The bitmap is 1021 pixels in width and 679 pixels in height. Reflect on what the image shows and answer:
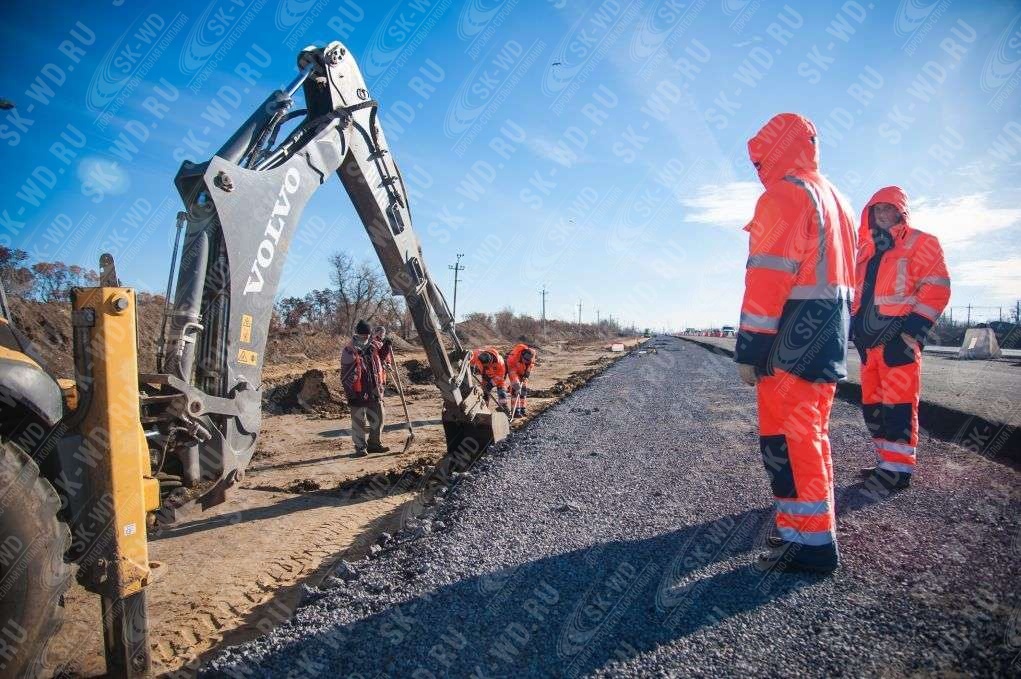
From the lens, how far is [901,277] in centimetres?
437

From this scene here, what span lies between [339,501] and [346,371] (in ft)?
7.95

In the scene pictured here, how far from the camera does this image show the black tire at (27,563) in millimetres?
1745

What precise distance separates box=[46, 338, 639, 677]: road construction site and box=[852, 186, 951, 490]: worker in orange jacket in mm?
4039

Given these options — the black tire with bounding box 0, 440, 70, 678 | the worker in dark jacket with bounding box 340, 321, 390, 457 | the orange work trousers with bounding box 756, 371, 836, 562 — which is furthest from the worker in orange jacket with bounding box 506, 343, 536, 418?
the black tire with bounding box 0, 440, 70, 678

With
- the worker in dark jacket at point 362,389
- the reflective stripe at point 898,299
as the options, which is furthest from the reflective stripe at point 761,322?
the worker in dark jacket at point 362,389

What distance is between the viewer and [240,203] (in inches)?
113

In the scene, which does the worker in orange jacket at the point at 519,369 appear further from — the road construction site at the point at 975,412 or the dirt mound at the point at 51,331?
the dirt mound at the point at 51,331

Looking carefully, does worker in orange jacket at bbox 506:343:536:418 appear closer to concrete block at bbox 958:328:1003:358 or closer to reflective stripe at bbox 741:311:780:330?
reflective stripe at bbox 741:311:780:330

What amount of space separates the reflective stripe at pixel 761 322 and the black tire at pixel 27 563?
3.08 metres

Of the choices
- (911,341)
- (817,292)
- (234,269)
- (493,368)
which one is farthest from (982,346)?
(234,269)

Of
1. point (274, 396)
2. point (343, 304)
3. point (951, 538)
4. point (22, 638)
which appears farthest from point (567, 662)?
point (343, 304)

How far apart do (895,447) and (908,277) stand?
1.43m

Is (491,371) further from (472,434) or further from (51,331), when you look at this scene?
(51,331)

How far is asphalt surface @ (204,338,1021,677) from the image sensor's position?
2010 millimetres
